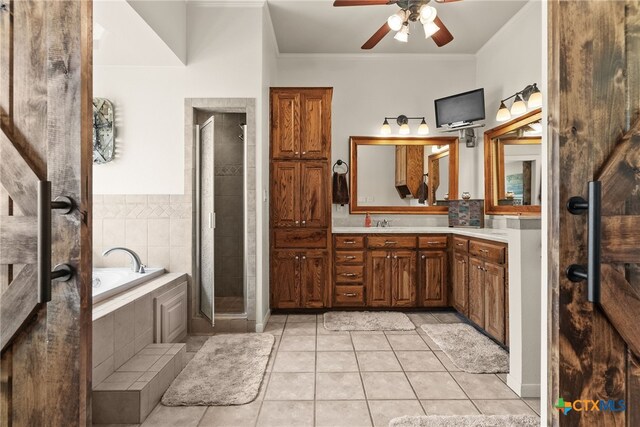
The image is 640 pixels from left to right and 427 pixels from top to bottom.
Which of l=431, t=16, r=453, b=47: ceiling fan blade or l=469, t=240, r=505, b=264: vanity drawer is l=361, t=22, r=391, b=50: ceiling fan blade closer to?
l=431, t=16, r=453, b=47: ceiling fan blade

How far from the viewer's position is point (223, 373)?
93.6 inches

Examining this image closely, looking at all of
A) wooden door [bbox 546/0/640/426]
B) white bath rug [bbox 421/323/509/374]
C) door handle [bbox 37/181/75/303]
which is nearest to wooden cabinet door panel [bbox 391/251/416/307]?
white bath rug [bbox 421/323/509/374]

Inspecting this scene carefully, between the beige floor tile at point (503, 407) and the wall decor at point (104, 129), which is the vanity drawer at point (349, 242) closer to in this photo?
the beige floor tile at point (503, 407)

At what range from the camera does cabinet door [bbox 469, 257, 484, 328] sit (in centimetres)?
308

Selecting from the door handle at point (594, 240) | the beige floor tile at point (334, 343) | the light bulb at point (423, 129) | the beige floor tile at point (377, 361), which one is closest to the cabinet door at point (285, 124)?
the light bulb at point (423, 129)

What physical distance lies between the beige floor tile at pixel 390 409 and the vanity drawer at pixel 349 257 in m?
1.86

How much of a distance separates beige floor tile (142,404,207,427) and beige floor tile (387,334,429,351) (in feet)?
5.23

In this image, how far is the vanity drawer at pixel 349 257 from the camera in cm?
381

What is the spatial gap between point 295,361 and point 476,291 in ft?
5.81

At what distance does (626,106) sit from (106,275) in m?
3.52

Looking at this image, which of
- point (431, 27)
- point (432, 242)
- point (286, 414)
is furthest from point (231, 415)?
point (431, 27)

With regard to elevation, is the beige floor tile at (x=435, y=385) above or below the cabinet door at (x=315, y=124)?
below

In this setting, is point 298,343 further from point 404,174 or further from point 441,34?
point 441,34

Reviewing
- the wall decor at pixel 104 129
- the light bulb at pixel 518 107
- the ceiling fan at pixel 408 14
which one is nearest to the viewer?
the ceiling fan at pixel 408 14
